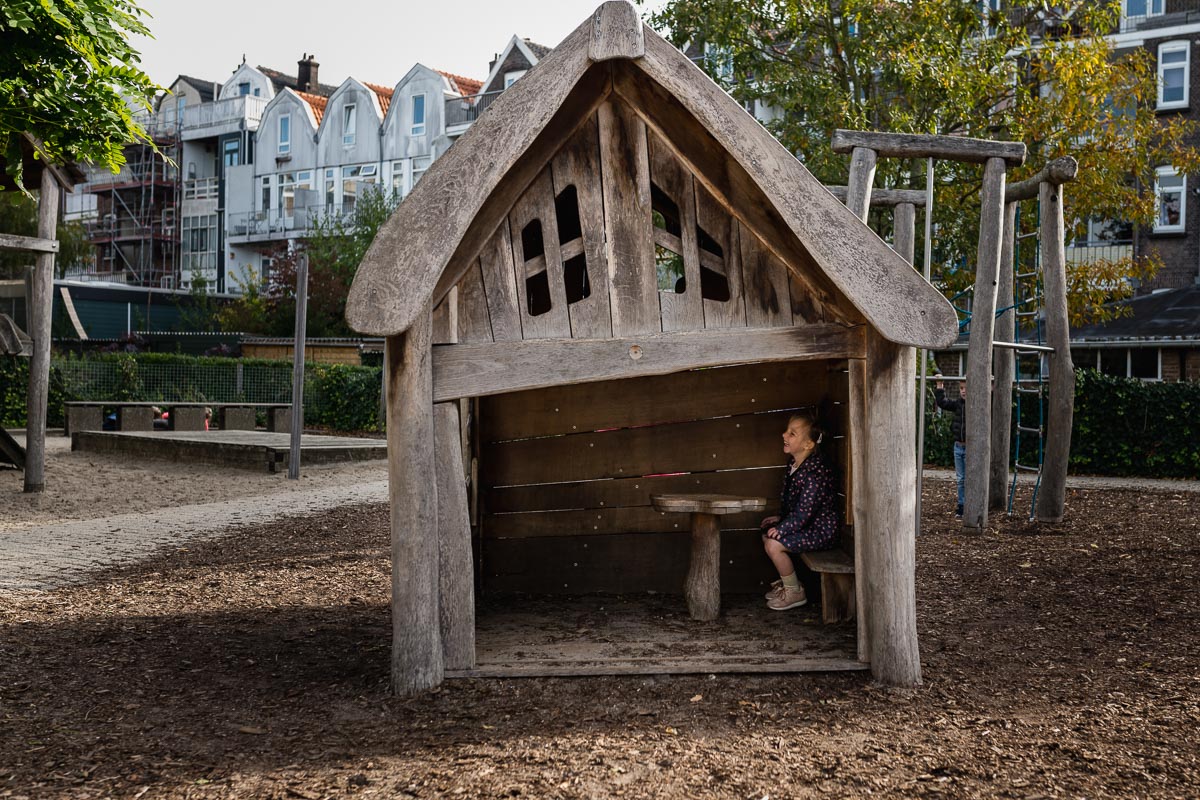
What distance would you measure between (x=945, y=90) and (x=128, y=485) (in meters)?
12.3

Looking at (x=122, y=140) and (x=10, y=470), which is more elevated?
(x=122, y=140)

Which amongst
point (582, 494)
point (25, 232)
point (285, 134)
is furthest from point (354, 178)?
point (582, 494)

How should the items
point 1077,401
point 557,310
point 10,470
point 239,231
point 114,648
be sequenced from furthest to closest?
point 239,231, point 1077,401, point 10,470, point 114,648, point 557,310

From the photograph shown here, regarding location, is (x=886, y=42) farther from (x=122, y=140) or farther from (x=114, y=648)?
(x=114, y=648)

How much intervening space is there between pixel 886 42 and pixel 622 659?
43.4ft

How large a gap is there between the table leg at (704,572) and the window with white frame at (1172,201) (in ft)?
92.1

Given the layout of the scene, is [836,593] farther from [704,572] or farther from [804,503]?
[704,572]

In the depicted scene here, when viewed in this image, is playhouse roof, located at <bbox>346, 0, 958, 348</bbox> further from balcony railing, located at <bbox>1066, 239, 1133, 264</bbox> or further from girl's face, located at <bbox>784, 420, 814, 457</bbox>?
balcony railing, located at <bbox>1066, 239, 1133, 264</bbox>

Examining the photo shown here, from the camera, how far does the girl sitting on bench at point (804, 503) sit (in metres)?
6.90

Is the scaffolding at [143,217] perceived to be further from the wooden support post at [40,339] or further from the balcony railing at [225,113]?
the wooden support post at [40,339]

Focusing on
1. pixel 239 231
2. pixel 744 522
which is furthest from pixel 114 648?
pixel 239 231

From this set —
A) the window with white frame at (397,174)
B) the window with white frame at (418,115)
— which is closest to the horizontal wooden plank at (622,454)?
the window with white frame at (418,115)

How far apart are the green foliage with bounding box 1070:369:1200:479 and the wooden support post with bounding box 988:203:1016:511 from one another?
21.3 feet

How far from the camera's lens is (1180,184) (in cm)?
3072
